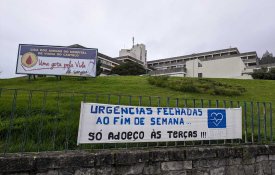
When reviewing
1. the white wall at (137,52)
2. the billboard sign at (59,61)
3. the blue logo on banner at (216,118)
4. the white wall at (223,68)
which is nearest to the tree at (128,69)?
the white wall at (223,68)

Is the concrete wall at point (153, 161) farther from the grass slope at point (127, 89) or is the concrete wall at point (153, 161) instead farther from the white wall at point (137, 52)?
the white wall at point (137, 52)

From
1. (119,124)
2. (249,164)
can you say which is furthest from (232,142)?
(119,124)

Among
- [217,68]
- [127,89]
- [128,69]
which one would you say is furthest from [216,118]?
[128,69]

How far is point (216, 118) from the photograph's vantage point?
14.9 ft

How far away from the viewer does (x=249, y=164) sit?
169 inches

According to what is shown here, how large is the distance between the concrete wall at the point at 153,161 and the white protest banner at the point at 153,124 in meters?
0.32

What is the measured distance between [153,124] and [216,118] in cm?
150

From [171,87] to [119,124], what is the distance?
989 centimetres

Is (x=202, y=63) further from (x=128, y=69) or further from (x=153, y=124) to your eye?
(x=153, y=124)

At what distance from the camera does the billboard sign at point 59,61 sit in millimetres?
16734

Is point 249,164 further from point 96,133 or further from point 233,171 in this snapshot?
point 96,133

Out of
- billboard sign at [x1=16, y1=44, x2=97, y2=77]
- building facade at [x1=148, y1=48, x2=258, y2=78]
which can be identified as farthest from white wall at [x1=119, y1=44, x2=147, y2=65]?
billboard sign at [x1=16, y1=44, x2=97, y2=77]

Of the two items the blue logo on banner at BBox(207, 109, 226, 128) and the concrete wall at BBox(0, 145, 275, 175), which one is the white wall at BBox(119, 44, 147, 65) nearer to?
the blue logo on banner at BBox(207, 109, 226, 128)

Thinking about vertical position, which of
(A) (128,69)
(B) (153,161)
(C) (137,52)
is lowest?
(B) (153,161)
